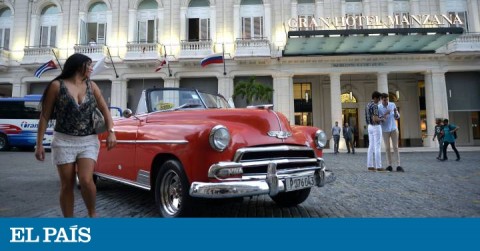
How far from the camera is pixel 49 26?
68.9 ft

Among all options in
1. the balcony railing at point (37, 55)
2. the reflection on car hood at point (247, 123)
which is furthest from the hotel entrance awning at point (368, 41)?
the balcony railing at point (37, 55)

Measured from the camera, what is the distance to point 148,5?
814 inches

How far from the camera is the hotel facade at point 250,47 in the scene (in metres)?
18.8

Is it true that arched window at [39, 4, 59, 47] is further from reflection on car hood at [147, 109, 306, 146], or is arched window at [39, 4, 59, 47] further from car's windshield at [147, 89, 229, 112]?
reflection on car hood at [147, 109, 306, 146]

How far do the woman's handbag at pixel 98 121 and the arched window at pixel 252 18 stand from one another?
18121 millimetres

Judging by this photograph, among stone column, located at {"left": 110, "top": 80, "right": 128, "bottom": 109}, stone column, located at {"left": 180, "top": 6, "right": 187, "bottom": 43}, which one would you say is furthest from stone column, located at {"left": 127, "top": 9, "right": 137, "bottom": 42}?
stone column, located at {"left": 180, "top": 6, "right": 187, "bottom": 43}

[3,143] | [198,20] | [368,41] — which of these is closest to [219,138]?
[368,41]

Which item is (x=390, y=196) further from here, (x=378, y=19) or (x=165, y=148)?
(x=378, y=19)

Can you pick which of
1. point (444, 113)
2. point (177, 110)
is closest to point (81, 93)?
point (177, 110)

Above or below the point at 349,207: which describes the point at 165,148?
above

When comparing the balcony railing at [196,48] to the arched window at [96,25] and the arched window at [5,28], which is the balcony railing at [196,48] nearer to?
the arched window at [96,25]

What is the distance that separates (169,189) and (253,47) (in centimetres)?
1683

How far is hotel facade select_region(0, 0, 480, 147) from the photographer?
1875cm

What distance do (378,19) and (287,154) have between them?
19386mm
